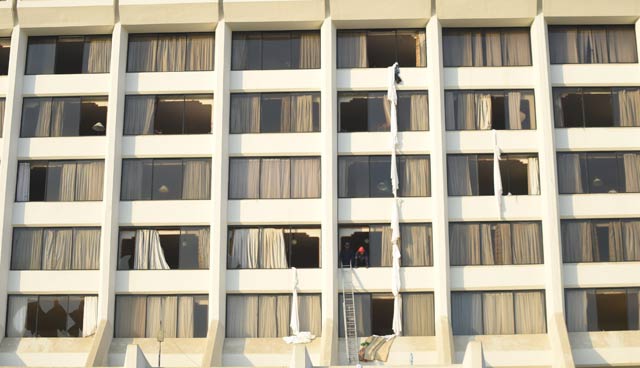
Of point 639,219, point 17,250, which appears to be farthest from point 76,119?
point 639,219

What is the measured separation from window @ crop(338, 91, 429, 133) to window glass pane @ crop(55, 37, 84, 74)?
13.2 m

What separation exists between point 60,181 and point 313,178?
40.0 ft

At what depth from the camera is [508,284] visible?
3809cm

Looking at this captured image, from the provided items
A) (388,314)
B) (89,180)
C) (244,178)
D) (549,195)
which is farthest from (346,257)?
(89,180)

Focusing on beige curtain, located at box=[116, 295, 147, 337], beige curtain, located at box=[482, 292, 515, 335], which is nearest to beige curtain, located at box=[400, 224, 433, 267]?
beige curtain, located at box=[482, 292, 515, 335]

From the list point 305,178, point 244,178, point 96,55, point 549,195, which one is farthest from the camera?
point 96,55

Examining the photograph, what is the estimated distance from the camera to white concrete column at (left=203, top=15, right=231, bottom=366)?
123ft

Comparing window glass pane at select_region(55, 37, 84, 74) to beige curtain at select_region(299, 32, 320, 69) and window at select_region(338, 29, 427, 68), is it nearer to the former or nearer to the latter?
beige curtain at select_region(299, 32, 320, 69)

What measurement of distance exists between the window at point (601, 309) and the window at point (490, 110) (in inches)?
328

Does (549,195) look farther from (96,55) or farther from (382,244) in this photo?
(96,55)

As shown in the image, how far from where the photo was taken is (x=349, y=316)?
37969 millimetres

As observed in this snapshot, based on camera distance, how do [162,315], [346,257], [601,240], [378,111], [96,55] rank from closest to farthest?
[162,315] → [346,257] → [601,240] → [378,111] → [96,55]

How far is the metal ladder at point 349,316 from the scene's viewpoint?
37406mm

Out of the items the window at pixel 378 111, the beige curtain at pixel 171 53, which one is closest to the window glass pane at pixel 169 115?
the beige curtain at pixel 171 53
